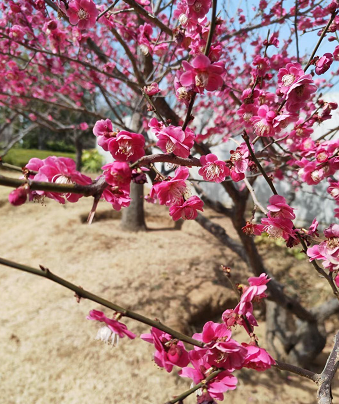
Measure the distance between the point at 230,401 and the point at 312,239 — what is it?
204 cm

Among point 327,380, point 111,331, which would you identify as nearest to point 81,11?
point 111,331

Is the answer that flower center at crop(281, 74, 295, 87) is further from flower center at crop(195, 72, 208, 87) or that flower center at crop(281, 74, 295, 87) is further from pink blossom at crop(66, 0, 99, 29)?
pink blossom at crop(66, 0, 99, 29)

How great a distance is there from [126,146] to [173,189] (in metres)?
0.22

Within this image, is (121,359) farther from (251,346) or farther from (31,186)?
(31,186)

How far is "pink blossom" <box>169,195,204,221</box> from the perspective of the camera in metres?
1.00

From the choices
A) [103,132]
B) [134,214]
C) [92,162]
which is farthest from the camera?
[92,162]

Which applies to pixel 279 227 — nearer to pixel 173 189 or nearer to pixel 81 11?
pixel 173 189

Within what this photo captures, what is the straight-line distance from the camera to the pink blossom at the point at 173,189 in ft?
3.06

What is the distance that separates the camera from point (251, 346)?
88cm

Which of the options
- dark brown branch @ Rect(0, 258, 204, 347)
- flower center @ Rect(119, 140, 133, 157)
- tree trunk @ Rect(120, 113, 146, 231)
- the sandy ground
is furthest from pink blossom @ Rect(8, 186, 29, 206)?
tree trunk @ Rect(120, 113, 146, 231)

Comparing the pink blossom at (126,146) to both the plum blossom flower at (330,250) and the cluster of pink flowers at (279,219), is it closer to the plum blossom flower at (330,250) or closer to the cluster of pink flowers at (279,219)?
the cluster of pink flowers at (279,219)

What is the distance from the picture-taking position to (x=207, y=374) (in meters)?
0.85

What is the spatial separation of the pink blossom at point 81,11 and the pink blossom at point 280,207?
1.25 meters

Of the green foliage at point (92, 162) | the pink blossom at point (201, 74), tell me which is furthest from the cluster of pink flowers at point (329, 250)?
the green foliage at point (92, 162)
